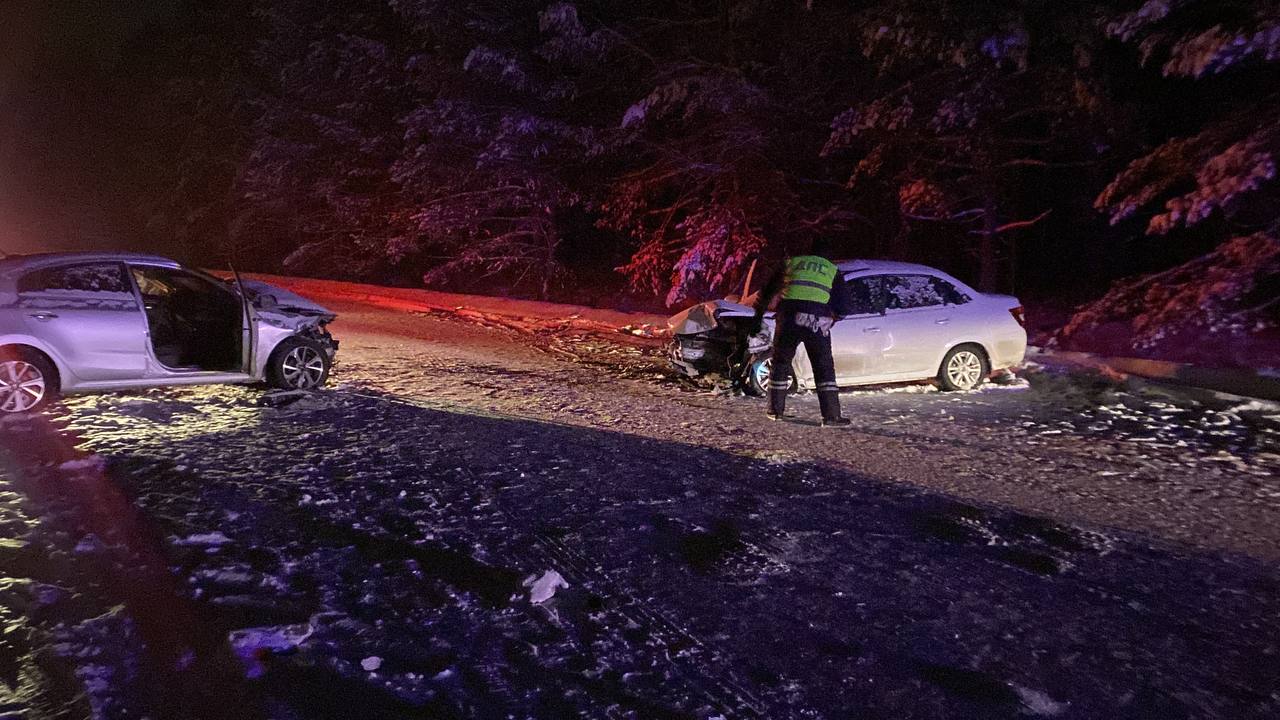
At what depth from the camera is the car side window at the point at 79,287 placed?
24.5 feet

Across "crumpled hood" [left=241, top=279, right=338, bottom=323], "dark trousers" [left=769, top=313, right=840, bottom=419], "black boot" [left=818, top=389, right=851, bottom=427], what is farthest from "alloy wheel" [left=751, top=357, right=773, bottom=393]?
"crumpled hood" [left=241, top=279, right=338, bottom=323]

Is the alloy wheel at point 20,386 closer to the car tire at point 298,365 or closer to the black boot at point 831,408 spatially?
the car tire at point 298,365

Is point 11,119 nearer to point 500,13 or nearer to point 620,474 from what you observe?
point 500,13

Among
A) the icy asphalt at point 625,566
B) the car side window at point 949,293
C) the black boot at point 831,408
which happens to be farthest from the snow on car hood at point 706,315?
the car side window at point 949,293

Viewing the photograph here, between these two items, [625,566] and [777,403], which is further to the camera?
[777,403]

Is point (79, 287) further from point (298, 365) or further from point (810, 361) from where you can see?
point (810, 361)

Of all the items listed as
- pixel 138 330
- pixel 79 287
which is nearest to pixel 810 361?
pixel 138 330

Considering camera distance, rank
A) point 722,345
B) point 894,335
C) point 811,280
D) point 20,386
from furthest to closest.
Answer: point 722,345 < point 894,335 < point 811,280 < point 20,386

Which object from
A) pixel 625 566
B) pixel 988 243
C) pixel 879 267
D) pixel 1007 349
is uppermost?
pixel 988 243

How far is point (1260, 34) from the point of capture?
26.0 feet

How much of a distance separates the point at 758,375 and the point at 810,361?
4.07 feet

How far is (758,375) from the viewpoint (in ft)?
30.5

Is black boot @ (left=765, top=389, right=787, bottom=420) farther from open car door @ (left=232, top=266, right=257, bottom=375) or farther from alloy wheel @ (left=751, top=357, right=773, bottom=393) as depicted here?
open car door @ (left=232, top=266, right=257, bottom=375)

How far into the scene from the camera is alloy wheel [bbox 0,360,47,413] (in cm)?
730
